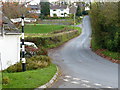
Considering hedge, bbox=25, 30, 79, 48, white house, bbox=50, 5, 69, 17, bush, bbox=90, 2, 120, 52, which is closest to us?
bush, bbox=90, 2, 120, 52

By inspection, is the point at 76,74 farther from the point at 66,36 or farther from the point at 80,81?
the point at 66,36

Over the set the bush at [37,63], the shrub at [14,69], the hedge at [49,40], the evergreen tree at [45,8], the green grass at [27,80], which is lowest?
the hedge at [49,40]

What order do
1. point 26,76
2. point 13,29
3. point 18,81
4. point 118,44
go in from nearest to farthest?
point 18,81
point 26,76
point 13,29
point 118,44

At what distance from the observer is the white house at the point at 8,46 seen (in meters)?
17.0

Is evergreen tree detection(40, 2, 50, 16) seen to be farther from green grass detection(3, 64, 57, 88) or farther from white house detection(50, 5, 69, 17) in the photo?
green grass detection(3, 64, 57, 88)

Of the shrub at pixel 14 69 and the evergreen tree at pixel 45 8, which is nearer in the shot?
the shrub at pixel 14 69

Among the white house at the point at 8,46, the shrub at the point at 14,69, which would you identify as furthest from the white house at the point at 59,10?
the shrub at the point at 14,69

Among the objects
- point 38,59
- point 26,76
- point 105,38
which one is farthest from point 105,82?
point 105,38

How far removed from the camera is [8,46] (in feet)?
58.5

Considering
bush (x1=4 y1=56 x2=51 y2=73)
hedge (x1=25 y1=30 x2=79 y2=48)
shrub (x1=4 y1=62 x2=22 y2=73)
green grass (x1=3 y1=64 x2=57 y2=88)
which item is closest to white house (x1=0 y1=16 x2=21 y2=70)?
shrub (x1=4 y1=62 x2=22 y2=73)

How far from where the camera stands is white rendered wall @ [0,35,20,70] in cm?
1711

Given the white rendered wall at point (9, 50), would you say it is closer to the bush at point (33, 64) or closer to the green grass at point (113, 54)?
the bush at point (33, 64)

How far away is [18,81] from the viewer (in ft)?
39.7

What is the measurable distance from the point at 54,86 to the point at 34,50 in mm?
10736
